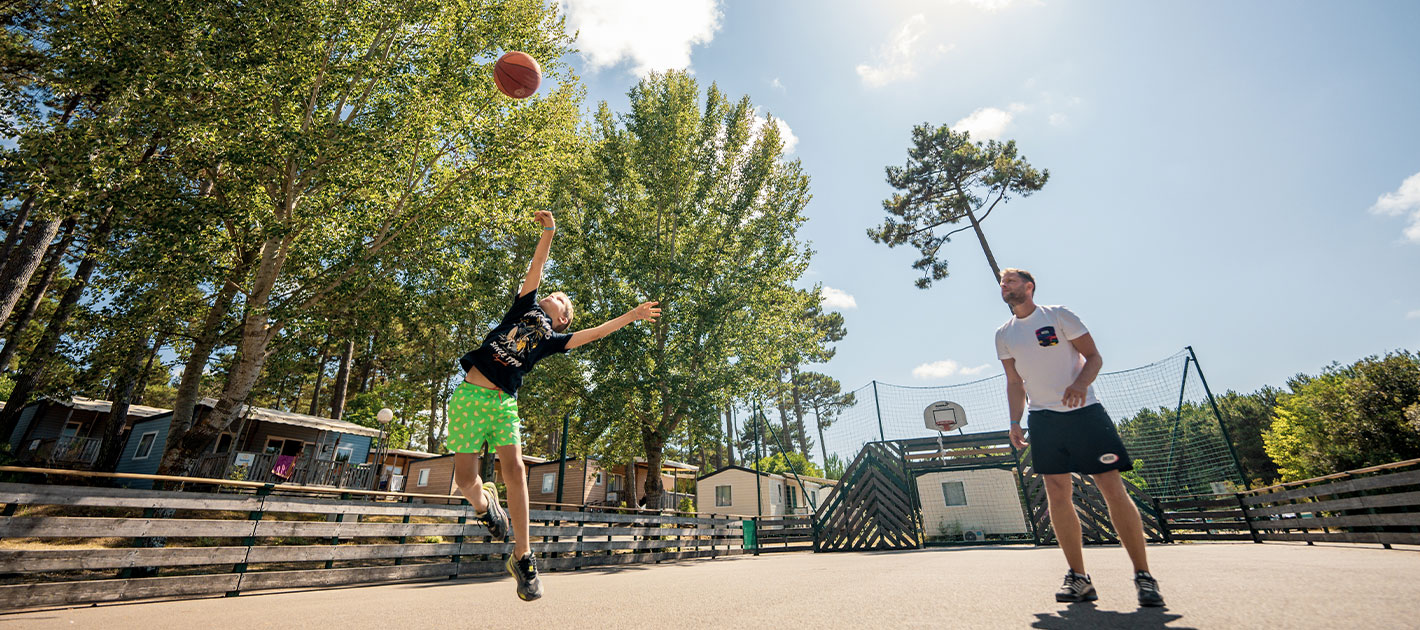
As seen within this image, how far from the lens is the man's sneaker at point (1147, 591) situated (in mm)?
2621

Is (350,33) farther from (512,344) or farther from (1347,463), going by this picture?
(1347,463)

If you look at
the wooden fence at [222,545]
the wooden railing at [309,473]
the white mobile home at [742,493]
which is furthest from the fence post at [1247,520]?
the wooden railing at [309,473]

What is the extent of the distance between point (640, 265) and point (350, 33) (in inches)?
308

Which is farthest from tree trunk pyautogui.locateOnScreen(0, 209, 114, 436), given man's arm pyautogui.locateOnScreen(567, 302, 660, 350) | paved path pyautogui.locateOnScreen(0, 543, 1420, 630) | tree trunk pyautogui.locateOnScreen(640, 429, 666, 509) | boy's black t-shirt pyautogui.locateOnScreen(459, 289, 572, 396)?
man's arm pyautogui.locateOnScreen(567, 302, 660, 350)

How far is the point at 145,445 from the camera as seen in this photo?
21.4 meters

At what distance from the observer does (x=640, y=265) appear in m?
14.6

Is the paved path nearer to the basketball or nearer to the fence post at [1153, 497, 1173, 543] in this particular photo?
the basketball

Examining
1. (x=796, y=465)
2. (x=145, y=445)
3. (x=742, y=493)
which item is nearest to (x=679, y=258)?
(x=742, y=493)

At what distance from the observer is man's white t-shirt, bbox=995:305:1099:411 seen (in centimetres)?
324

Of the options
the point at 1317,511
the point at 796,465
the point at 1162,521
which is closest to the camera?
the point at 1317,511

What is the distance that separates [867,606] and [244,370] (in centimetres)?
1162

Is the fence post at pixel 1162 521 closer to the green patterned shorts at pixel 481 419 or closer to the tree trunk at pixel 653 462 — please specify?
the tree trunk at pixel 653 462

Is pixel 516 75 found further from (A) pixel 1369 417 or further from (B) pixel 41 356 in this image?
(A) pixel 1369 417

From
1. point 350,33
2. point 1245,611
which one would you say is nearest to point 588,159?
point 350,33
